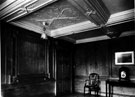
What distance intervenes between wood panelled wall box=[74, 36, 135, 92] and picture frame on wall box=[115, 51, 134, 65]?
16 cm

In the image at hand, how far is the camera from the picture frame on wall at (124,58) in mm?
5494

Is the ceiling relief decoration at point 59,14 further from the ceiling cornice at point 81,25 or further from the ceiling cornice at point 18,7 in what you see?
the ceiling cornice at point 18,7

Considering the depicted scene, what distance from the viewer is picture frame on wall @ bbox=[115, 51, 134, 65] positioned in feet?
18.0

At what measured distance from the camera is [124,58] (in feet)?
18.5

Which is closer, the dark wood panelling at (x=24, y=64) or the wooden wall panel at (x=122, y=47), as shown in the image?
the dark wood panelling at (x=24, y=64)

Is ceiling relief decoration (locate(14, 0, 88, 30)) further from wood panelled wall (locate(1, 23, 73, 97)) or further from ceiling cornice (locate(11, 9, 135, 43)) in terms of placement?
wood panelled wall (locate(1, 23, 73, 97))

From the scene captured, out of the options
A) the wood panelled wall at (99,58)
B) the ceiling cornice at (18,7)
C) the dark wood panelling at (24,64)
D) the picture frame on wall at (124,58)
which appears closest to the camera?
the ceiling cornice at (18,7)

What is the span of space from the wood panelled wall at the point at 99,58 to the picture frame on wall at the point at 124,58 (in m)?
0.16

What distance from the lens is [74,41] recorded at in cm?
707

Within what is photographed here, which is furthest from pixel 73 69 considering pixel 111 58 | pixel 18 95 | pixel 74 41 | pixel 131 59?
pixel 18 95

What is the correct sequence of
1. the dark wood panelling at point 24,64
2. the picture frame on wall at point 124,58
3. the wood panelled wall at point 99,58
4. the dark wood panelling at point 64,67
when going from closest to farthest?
the dark wood panelling at point 24,64 < the picture frame on wall at point 124,58 < the wood panelled wall at point 99,58 < the dark wood panelling at point 64,67

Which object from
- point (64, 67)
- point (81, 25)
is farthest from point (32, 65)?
point (81, 25)

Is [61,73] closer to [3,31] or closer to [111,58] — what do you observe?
[111,58]

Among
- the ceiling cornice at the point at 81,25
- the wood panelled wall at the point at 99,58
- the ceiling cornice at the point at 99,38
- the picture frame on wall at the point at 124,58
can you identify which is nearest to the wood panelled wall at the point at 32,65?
the ceiling cornice at the point at 81,25
